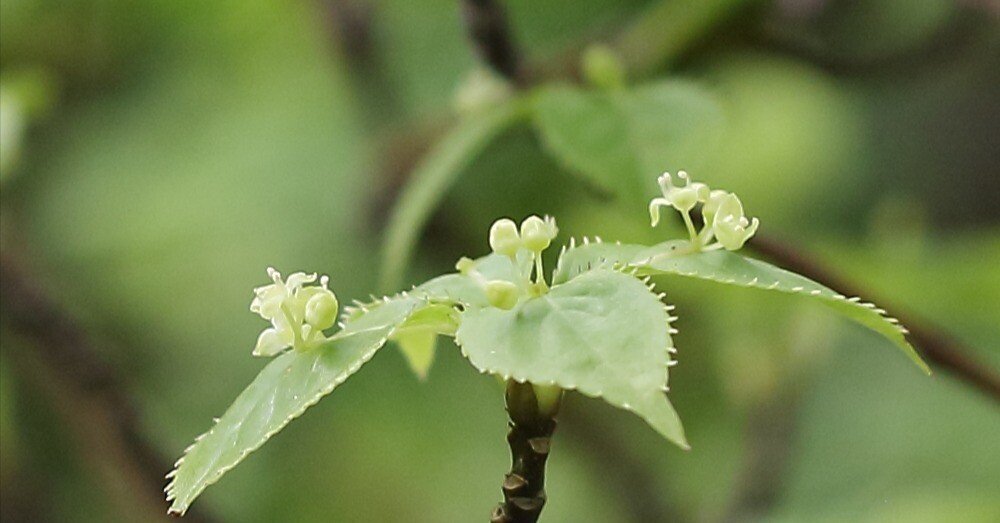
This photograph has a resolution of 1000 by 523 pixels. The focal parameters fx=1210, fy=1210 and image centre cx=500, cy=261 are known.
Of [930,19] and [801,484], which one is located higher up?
[930,19]

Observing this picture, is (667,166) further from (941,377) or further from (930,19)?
(930,19)

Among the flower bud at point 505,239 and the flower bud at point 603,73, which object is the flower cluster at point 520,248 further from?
the flower bud at point 603,73

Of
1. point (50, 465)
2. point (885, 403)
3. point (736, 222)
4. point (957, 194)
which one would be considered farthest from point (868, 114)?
point (736, 222)

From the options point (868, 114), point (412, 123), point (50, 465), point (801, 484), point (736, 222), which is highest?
point (736, 222)

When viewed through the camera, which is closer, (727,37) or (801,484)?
(727,37)

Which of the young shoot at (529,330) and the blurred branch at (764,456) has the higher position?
the young shoot at (529,330)

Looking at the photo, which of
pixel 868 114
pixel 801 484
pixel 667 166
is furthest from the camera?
pixel 868 114

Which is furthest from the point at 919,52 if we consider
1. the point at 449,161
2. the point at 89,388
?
the point at 89,388

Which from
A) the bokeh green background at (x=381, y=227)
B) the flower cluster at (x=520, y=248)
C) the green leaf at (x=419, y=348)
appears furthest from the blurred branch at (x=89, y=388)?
the flower cluster at (x=520, y=248)
